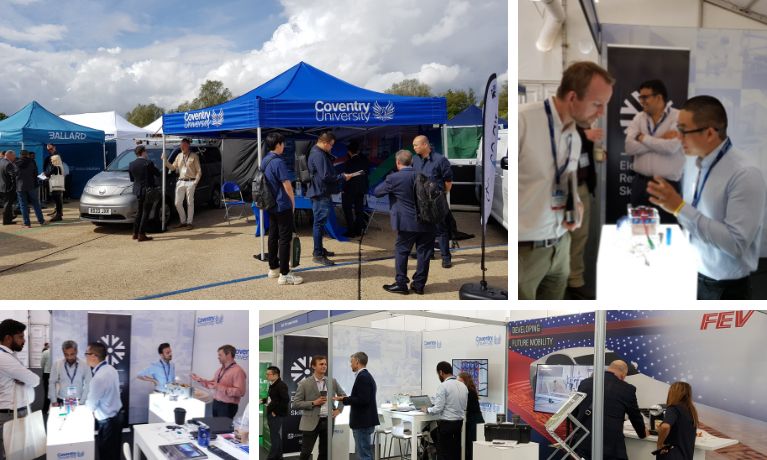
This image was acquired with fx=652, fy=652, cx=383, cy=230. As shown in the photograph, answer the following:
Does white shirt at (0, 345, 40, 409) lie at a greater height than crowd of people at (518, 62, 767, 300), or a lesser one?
lesser

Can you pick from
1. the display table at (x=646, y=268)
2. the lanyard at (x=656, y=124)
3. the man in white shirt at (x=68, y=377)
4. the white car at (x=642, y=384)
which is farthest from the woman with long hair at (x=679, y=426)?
the man in white shirt at (x=68, y=377)

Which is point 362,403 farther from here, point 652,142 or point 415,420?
point 652,142

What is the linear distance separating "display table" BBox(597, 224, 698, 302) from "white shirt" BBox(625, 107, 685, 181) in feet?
0.77

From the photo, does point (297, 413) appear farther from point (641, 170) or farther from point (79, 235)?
point (641, 170)

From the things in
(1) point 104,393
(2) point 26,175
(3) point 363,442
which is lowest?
(3) point 363,442

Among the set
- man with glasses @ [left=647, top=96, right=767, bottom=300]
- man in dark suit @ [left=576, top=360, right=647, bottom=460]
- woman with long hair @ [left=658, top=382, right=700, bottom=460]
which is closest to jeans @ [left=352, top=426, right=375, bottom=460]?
man in dark suit @ [left=576, top=360, right=647, bottom=460]

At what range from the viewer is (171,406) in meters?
4.04

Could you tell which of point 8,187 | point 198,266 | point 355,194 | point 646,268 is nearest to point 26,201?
point 8,187

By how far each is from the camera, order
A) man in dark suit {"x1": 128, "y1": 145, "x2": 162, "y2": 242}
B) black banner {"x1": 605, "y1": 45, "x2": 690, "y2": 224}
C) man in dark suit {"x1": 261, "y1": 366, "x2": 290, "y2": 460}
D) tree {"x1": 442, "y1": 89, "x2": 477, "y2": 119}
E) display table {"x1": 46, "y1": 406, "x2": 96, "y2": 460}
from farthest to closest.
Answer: tree {"x1": 442, "y1": 89, "x2": 477, "y2": 119}
man in dark suit {"x1": 128, "y1": 145, "x2": 162, "y2": 242}
man in dark suit {"x1": 261, "y1": 366, "x2": 290, "y2": 460}
display table {"x1": 46, "y1": 406, "x2": 96, "y2": 460}
black banner {"x1": 605, "y1": 45, "x2": 690, "y2": 224}

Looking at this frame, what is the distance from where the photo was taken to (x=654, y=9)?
244 cm

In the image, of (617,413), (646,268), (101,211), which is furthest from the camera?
(101,211)

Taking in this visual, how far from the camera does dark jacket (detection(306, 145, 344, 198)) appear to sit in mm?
5508

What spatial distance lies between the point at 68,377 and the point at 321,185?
8.13 feet

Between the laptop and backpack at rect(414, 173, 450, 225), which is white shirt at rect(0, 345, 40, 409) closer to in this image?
backpack at rect(414, 173, 450, 225)
